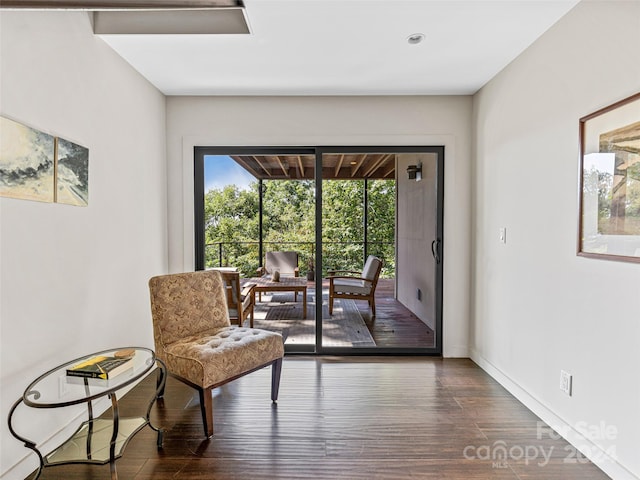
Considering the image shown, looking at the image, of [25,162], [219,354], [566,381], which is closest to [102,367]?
[219,354]

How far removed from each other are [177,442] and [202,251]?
72.1 inches

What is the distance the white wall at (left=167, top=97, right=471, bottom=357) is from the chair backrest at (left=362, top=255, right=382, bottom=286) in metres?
0.71

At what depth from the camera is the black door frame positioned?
343 centimetres

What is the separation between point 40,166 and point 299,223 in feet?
7.97

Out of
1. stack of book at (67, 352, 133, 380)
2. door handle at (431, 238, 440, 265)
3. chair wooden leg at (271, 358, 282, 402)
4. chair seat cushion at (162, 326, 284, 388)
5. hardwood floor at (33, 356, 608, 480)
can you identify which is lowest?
hardwood floor at (33, 356, 608, 480)

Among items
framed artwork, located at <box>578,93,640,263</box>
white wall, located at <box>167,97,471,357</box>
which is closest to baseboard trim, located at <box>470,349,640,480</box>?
white wall, located at <box>167,97,471,357</box>

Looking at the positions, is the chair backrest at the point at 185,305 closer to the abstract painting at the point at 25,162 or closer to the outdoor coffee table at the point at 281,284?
the abstract painting at the point at 25,162

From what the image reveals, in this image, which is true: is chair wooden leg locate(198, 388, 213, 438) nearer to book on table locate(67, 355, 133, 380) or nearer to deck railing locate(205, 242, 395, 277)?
book on table locate(67, 355, 133, 380)

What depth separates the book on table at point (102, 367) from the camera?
1724 millimetres

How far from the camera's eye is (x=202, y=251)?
3.55 meters

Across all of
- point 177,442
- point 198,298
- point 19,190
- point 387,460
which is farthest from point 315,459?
point 19,190

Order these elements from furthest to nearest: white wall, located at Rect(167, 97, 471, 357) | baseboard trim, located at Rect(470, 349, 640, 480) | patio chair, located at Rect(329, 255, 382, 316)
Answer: patio chair, located at Rect(329, 255, 382, 316) → white wall, located at Rect(167, 97, 471, 357) → baseboard trim, located at Rect(470, 349, 640, 480)

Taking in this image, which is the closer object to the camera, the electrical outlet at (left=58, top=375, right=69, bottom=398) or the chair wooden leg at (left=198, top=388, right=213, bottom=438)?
the electrical outlet at (left=58, top=375, right=69, bottom=398)

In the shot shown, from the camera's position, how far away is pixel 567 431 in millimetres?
2092
